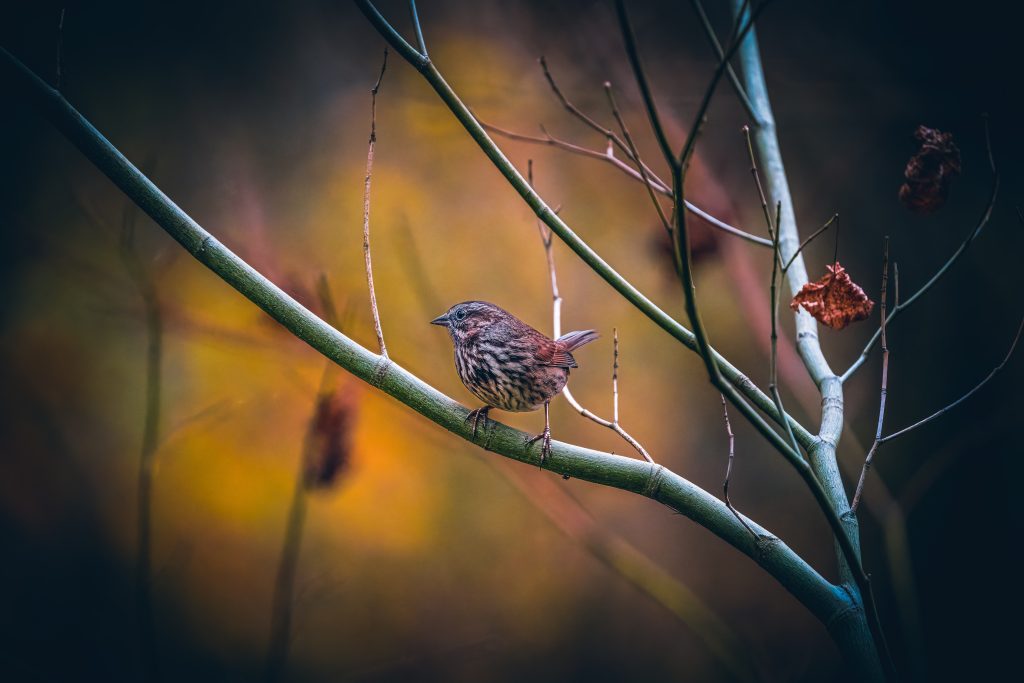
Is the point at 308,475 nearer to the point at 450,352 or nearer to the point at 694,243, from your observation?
the point at 450,352

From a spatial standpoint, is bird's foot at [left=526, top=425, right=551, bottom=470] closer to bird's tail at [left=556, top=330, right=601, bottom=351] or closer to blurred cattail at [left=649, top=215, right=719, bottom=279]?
bird's tail at [left=556, top=330, right=601, bottom=351]

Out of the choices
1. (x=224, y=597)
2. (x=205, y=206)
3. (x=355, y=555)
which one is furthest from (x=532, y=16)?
(x=224, y=597)

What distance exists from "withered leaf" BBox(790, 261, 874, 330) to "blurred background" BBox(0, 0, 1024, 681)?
1405 mm

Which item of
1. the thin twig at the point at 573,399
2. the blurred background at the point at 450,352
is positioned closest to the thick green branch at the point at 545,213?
the thin twig at the point at 573,399

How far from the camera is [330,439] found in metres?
2.95

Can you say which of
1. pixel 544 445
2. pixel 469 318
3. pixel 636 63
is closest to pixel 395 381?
pixel 544 445

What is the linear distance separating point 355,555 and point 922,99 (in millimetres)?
3528

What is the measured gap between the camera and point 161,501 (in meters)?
2.79

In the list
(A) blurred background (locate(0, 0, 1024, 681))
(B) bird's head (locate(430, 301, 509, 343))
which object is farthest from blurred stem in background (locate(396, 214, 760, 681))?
(B) bird's head (locate(430, 301, 509, 343))

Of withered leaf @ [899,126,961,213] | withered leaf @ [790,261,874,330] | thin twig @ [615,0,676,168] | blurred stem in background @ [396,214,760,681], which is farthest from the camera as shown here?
blurred stem in background @ [396,214,760,681]

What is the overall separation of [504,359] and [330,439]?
3.68 feet

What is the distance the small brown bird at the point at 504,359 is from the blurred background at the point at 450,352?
2.50ft

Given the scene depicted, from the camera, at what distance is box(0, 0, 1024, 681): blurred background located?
9.12 ft

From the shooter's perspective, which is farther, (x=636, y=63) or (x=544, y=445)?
(x=544, y=445)
